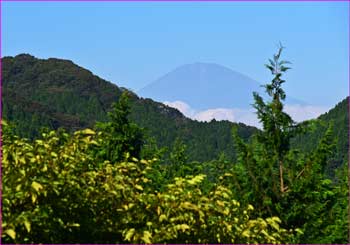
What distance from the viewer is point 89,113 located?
168 metres

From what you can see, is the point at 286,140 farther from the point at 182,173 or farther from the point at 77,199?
the point at 182,173

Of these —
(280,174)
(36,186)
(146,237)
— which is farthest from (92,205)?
(280,174)

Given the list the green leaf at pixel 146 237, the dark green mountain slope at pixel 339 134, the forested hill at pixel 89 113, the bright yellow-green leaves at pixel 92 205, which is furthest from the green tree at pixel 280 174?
the forested hill at pixel 89 113

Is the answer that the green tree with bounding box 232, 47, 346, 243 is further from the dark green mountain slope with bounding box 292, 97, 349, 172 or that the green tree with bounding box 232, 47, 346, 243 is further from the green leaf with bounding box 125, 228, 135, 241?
the dark green mountain slope with bounding box 292, 97, 349, 172

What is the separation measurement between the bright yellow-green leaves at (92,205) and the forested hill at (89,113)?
338 ft

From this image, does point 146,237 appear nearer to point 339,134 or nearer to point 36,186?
point 36,186

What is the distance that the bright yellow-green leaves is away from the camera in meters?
6.67

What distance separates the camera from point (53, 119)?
439 feet

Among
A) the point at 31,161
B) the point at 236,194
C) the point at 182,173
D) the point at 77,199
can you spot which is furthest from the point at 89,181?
the point at 182,173

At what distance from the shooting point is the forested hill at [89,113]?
12908cm

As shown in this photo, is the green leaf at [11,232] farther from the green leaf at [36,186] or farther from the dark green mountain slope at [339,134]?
the dark green mountain slope at [339,134]

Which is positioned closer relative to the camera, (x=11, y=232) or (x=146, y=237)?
(x=11, y=232)

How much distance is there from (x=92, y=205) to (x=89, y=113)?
162 m

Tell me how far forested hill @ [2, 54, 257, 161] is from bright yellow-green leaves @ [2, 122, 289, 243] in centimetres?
10308
